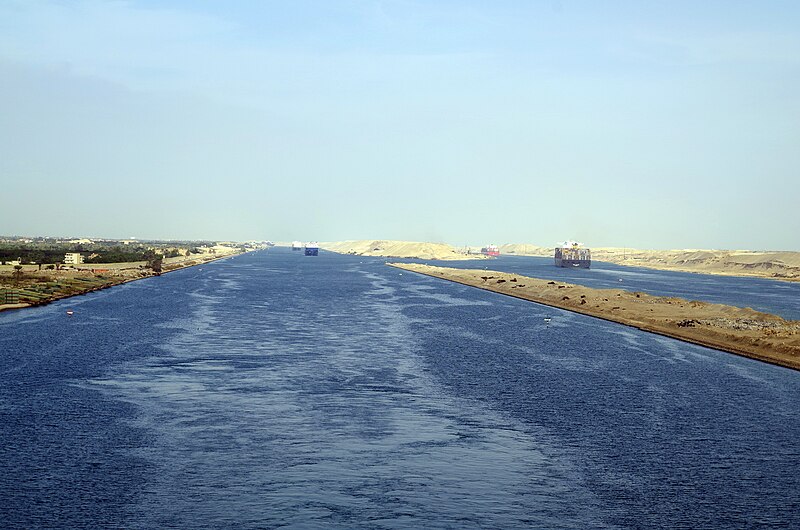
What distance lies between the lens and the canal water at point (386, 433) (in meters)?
27.5

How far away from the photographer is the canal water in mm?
27453

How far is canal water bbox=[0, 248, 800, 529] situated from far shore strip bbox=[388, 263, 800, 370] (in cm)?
435

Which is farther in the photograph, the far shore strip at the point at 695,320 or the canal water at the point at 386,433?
the far shore strip at the point at 695,320

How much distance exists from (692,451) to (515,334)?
161 feet

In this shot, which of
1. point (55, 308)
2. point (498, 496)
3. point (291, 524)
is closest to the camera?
point (291, 524)

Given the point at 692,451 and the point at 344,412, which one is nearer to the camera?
the point at 692,451

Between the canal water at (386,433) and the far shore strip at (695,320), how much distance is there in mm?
4351

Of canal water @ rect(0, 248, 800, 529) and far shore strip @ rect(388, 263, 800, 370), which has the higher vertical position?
far shore strip @ rect(388, 263, 800, 370)

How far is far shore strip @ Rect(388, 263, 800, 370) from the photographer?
7244 cm

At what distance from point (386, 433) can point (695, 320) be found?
2735 inches

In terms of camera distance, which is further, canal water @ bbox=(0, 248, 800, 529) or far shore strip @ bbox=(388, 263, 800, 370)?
far shore strip @ bbox=(388, 263, 800, 370)

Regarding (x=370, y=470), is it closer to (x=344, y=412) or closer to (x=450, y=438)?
(x=450, y=438)

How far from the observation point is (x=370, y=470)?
1255 inches

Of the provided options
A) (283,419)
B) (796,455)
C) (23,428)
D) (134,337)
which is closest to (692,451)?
(796,455)
